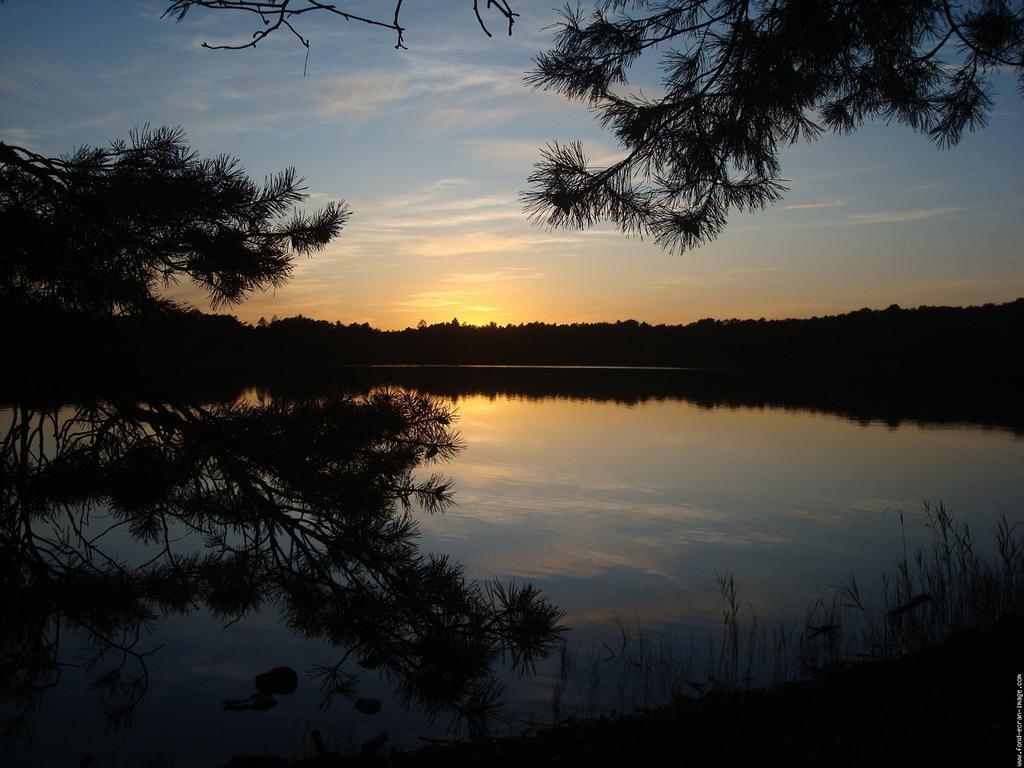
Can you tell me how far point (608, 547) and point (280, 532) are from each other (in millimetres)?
6057

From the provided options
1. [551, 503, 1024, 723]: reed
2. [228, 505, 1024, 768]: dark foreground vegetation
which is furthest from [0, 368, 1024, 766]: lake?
[228, 505, 1024, 768]: dark foreground vegetation

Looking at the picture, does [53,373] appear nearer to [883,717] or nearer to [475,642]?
[475,642]

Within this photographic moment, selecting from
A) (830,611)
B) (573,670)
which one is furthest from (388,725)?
(830,611)

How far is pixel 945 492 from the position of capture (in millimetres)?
11438

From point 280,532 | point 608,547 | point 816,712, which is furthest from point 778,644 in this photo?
point 280,532

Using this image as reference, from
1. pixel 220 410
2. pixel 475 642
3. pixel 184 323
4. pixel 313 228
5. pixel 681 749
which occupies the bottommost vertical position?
pixel 681 749

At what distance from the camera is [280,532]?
2938 mm

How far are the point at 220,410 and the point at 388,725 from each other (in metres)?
2.34

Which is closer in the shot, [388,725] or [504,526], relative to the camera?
[388,725]

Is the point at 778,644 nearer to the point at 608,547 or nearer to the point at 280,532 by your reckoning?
the point at 608,547

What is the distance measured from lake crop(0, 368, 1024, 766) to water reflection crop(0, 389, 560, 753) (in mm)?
237

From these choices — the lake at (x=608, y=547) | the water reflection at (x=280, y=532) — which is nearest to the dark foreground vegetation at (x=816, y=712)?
the lake at (x=608, y=547)

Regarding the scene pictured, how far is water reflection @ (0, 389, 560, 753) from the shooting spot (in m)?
2.59

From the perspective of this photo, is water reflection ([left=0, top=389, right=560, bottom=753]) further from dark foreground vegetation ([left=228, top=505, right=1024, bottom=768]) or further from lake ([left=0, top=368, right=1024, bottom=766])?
dark foreground vegetation ([left=228, top=505, right=1024, bottom=768])
